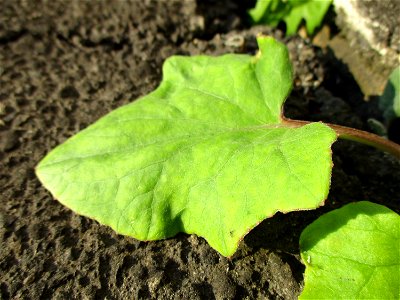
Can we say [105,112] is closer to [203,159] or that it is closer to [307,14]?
[203,159]

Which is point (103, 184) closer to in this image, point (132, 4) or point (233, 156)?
point (233, 156)

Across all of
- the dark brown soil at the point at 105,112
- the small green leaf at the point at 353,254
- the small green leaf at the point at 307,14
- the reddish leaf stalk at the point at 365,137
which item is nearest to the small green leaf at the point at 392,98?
the dark brown soil at the point at 105,112

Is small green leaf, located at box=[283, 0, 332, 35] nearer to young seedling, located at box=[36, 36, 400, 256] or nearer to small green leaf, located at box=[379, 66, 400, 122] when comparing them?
small green leaf, located at box=[379, 66, 400, 122]

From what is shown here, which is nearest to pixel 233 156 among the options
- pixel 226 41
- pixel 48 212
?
pixel 48 212

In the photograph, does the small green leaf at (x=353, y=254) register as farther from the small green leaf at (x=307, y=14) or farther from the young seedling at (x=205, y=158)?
the small green leaf at (x=307, y=14)

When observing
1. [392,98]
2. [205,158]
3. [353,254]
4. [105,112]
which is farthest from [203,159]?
[392,98]
